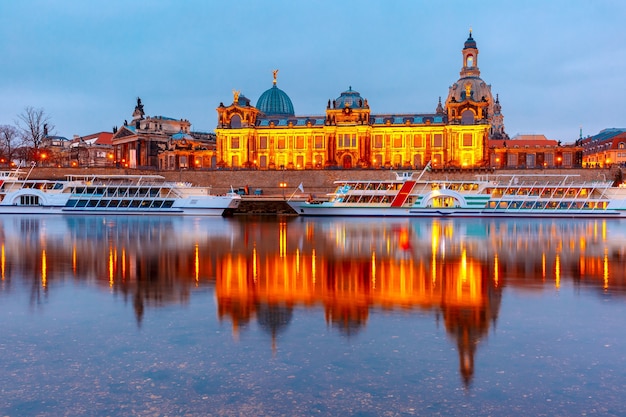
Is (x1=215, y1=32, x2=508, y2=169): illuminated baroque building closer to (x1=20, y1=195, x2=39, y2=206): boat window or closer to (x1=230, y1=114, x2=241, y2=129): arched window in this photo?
(x1=230, y1=114, x2=241, y2=129): arched window

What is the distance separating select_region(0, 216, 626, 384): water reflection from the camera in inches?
494

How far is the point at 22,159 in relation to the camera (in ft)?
329

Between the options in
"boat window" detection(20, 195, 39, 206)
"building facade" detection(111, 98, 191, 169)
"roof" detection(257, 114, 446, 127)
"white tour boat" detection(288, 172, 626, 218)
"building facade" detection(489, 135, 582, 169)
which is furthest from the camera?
"building facade" detection(111, 98, 191, 169)

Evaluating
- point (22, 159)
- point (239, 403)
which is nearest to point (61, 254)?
point (239, 403)

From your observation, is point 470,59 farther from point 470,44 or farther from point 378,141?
point 378,141

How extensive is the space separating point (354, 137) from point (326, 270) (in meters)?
67.3

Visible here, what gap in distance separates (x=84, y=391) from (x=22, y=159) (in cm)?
10353

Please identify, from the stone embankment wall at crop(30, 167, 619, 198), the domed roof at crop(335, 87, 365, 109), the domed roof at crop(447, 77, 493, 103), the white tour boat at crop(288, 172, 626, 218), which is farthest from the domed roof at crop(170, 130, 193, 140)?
the white tour boat at crop(288, 172, 626, 218)

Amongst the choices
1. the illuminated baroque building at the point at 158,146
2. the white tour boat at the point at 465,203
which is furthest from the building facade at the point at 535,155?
the illuminated baroque building at the point at 158,146

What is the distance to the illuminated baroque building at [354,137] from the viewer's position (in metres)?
81.3

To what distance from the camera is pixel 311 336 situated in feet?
33.8

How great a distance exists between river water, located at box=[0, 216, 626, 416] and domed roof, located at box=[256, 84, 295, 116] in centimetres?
7621

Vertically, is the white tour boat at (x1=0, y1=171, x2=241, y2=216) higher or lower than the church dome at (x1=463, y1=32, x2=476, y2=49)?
lower

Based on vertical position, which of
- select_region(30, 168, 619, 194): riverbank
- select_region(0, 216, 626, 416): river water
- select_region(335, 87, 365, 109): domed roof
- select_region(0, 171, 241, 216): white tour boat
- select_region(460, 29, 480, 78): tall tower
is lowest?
select_region(0, 216, 626, 416): river water
